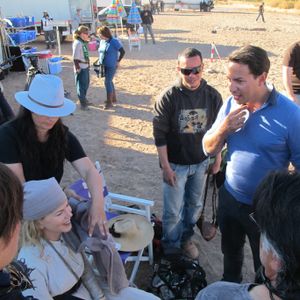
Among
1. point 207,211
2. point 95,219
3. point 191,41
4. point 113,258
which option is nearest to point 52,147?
point 95,219

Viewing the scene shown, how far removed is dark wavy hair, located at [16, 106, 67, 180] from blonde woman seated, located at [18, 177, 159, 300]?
0.30 meters

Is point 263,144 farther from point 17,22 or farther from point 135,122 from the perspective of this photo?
point 17,22

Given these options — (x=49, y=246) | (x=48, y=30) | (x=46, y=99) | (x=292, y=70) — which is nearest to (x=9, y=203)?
(x=49, y=246)

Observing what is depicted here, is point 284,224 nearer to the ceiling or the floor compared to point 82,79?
nearer to the ceiling

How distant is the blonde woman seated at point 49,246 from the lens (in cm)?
212

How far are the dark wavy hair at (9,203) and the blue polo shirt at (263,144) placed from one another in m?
1.61

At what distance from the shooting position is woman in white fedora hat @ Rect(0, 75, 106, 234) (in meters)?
2.37

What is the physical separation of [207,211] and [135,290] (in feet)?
6.68

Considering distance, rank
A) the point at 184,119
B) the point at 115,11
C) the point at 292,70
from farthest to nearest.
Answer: the point at 115,11 → the point at 292,70 → the point at 184,119

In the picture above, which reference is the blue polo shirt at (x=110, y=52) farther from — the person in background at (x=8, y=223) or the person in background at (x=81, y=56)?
the person in background at (x=8, y=223)

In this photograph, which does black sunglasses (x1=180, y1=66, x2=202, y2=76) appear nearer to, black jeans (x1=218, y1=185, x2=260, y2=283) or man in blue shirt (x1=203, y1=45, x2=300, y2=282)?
man in blue shirt (x1=203, y1=45, x2=300, y2=282)

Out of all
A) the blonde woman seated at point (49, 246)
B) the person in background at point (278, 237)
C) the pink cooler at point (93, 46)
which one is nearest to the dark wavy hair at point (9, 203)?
the person in background at point (278, 237)

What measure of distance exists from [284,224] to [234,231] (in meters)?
1.63

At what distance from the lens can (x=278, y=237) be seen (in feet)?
3.60
